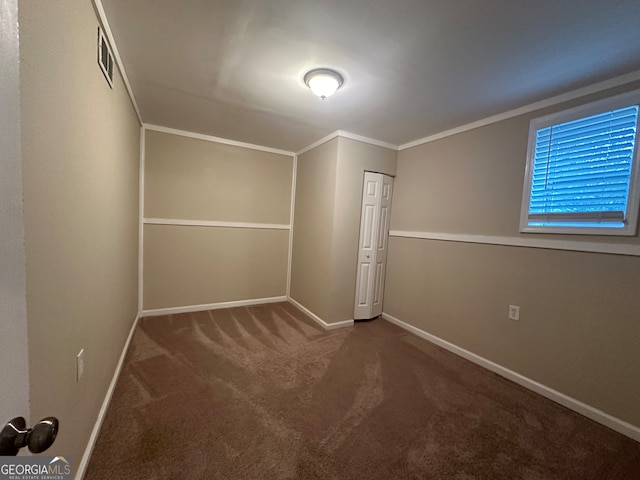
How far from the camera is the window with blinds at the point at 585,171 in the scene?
1739 millimetres

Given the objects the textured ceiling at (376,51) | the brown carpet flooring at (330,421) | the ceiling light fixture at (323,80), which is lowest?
the brown carpet flooring at (330,421)

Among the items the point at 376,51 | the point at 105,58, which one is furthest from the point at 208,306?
the point at 376,51

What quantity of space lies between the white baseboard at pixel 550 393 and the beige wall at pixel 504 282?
4 centimetres

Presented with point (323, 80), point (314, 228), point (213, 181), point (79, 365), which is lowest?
point (79, 365)

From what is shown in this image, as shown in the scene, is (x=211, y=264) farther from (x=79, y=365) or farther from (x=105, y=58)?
(x=105, y=58)

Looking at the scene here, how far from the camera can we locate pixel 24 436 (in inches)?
17.4

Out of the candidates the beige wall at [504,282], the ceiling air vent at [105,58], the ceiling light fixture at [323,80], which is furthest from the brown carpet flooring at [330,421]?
the ceiling light fixture at [323,80]

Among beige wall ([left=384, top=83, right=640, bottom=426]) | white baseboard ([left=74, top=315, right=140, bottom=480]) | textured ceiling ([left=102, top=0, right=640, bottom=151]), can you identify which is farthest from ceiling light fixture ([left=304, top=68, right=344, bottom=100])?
white baseboard ([left=74, top=315, right=140, bottom=480])

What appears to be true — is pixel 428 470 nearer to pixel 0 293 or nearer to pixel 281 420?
pixel 281 420

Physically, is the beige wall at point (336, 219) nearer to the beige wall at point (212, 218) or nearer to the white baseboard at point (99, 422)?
the beige wall at point (212, 218)

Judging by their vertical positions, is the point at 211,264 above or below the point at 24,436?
below

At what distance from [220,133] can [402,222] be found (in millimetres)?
2705

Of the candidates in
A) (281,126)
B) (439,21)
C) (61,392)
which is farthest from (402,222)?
(61,392)

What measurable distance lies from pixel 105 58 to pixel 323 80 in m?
1.37
